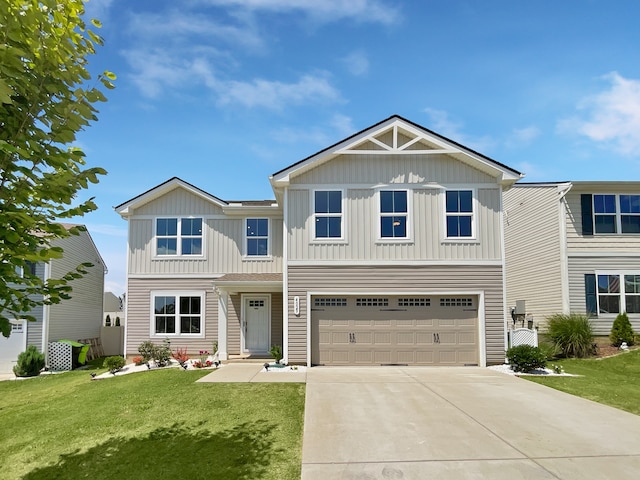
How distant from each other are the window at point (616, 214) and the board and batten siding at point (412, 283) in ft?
20.5

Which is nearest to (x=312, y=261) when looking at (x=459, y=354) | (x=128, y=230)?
(x=459, y=354)

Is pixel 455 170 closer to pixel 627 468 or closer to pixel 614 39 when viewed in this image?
pixel 614 39

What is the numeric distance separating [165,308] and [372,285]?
8058mm

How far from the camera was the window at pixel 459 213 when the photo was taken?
589 inches

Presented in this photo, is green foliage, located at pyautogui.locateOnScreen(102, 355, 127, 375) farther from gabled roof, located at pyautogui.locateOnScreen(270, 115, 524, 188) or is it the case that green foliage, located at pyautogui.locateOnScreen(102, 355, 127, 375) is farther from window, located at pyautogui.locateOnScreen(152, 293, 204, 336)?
gabled roof, located at pyautogui.locateOnScreen(270, 115, 524, 188)

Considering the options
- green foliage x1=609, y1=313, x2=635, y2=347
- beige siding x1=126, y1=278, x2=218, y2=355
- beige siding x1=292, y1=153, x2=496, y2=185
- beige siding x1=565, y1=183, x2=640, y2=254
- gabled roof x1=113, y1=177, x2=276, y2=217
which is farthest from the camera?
beige siding x1=565, y1=183, x2=640, y2=254

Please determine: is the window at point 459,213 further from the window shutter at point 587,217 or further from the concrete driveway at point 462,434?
the window shutter at point 587,217

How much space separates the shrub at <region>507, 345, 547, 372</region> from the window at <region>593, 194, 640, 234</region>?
24.1 feet

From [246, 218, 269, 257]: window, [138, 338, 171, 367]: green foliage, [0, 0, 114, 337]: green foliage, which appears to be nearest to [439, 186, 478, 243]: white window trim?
[246, 218, 269, 257]: window

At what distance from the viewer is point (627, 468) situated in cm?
576

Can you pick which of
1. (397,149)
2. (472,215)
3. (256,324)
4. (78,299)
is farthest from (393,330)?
(78,299)

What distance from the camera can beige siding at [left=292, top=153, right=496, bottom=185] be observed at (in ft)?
49.5

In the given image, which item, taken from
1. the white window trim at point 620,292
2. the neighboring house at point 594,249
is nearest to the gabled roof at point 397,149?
the neighboring house at point 594,249

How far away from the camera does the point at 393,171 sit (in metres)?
15.1
